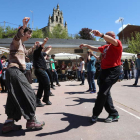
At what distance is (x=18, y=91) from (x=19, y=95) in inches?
2.9

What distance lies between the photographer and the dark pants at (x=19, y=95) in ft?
9.15

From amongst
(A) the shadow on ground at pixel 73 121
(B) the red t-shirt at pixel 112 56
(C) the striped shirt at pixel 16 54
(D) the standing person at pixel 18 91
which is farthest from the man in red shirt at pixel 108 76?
(C) the striped shirt at pixel 16 54

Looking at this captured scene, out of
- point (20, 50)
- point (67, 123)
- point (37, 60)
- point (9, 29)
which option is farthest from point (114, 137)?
point (9, 29)

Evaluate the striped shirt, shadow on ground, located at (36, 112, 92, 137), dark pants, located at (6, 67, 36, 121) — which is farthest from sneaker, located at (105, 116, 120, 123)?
the striped shirt

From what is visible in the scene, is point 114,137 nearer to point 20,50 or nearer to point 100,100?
point 100,100

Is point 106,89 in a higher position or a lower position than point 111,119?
higher

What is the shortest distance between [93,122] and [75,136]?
0.72m

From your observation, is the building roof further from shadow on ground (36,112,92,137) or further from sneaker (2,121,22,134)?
sneaker (2,121,22,134)

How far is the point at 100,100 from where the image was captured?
3.18 m

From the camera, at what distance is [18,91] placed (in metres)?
2.81

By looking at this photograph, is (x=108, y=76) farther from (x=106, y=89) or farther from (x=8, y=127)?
(x=8, y=127)

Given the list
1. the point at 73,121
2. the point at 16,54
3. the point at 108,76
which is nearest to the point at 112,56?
the point at 108,76

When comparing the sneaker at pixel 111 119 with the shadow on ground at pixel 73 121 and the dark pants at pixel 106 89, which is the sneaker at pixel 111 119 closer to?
the dark pants at pixel 106 89

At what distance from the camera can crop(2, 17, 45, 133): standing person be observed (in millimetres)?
2785
